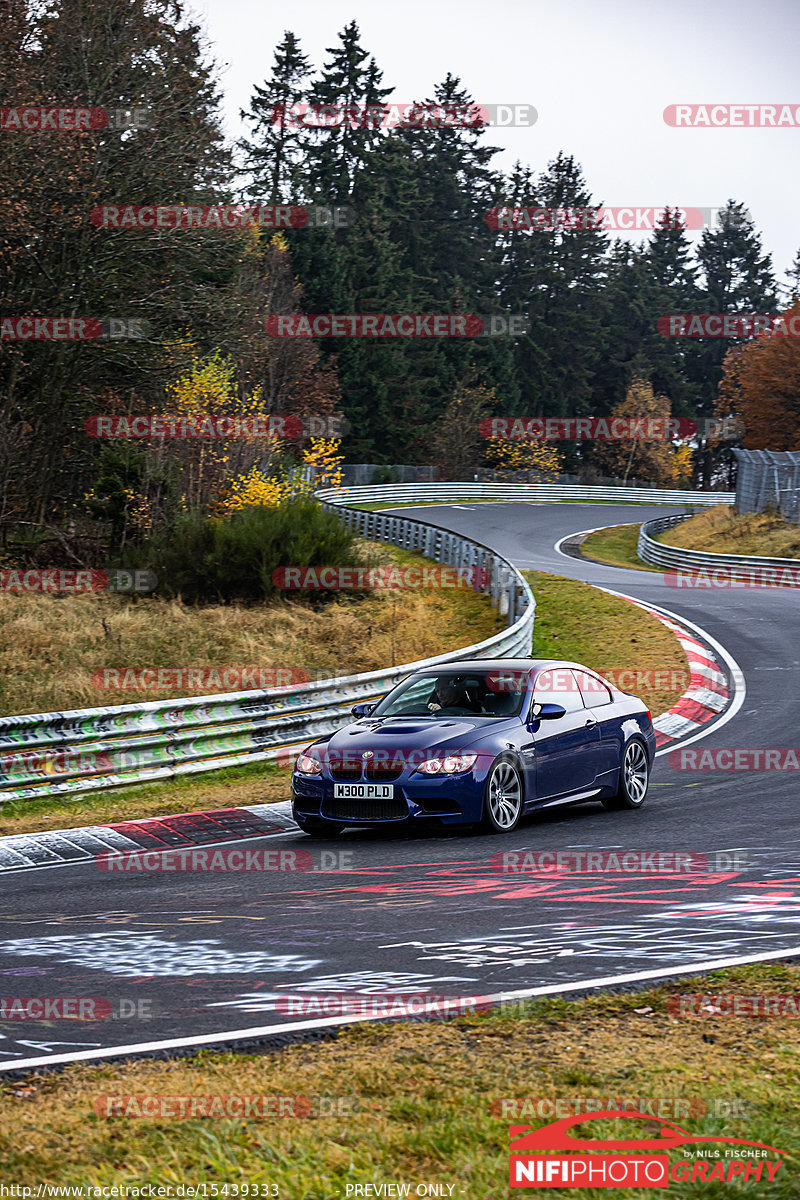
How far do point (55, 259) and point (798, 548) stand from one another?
23.8m

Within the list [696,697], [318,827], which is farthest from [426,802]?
[696,697]

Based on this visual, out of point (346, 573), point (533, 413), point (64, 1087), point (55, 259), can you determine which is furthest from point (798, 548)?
point (533, 413)

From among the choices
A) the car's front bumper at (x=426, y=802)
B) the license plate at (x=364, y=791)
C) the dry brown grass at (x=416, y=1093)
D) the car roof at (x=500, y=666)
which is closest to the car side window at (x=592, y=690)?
the car roof at (x=500, y=666)

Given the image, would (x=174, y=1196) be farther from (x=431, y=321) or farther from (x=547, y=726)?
(x=431, y=321)

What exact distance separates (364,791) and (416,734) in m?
0.64

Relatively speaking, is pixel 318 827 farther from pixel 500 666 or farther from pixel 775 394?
pixel 775 394

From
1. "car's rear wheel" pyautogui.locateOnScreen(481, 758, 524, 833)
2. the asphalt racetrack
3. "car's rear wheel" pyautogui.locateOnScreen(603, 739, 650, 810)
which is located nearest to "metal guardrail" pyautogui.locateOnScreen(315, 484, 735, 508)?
"car's rear wheel" pyautogui.locateOnScreen(603, 739, 650, 810)

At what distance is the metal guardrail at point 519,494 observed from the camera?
209 feet

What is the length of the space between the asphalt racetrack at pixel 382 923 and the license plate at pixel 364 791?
1.33 feet

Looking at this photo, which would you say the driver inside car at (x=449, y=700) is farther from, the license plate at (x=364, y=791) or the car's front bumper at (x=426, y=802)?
the license plate at (x=364, y=791)

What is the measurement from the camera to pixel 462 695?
11.3m

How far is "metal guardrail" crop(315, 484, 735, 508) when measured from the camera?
63.7 m

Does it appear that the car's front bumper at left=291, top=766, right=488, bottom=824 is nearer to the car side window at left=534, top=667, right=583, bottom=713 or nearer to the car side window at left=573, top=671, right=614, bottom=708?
the car side window at left=534, top=667, right=583, bottom=713

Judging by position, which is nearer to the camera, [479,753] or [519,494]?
[479,753]
